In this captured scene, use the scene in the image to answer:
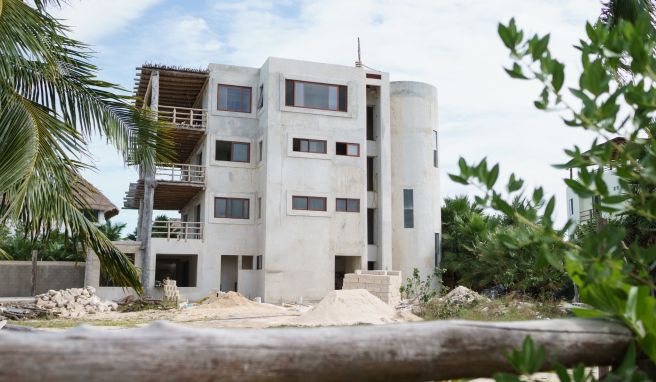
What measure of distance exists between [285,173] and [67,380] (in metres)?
26.8

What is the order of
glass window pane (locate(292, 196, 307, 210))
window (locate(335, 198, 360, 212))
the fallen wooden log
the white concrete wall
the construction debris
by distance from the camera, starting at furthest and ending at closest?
window (locate(335, 198, 360, 212)) < glass window pane (locate(292, 196, 307, 210)) < the white concrete wall < the construction debris < the fallen wooden log

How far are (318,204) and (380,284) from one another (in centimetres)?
570

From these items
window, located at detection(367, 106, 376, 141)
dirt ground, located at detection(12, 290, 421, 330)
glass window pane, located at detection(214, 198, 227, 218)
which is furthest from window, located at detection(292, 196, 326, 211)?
dirt ground, located at detection(12, 290, 421, 330)

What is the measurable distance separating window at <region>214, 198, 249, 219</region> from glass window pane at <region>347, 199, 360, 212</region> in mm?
4823

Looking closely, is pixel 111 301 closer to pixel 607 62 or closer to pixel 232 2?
pixel 232 2

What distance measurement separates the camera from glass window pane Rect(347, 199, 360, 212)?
1171 inches

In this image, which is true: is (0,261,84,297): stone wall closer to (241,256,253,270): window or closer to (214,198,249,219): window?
(214,198,249,219): window

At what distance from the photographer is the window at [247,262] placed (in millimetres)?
29516

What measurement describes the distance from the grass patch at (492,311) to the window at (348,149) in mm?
11500

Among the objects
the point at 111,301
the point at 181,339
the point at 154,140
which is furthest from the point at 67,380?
the point at 111,301

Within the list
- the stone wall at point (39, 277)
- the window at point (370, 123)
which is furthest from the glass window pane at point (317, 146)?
the stone wall at point (39, 277)

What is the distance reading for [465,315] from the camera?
16797mm

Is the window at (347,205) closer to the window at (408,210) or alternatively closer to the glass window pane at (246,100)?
the window at (408,210)

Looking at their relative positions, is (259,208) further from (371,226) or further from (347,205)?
(371,226)
